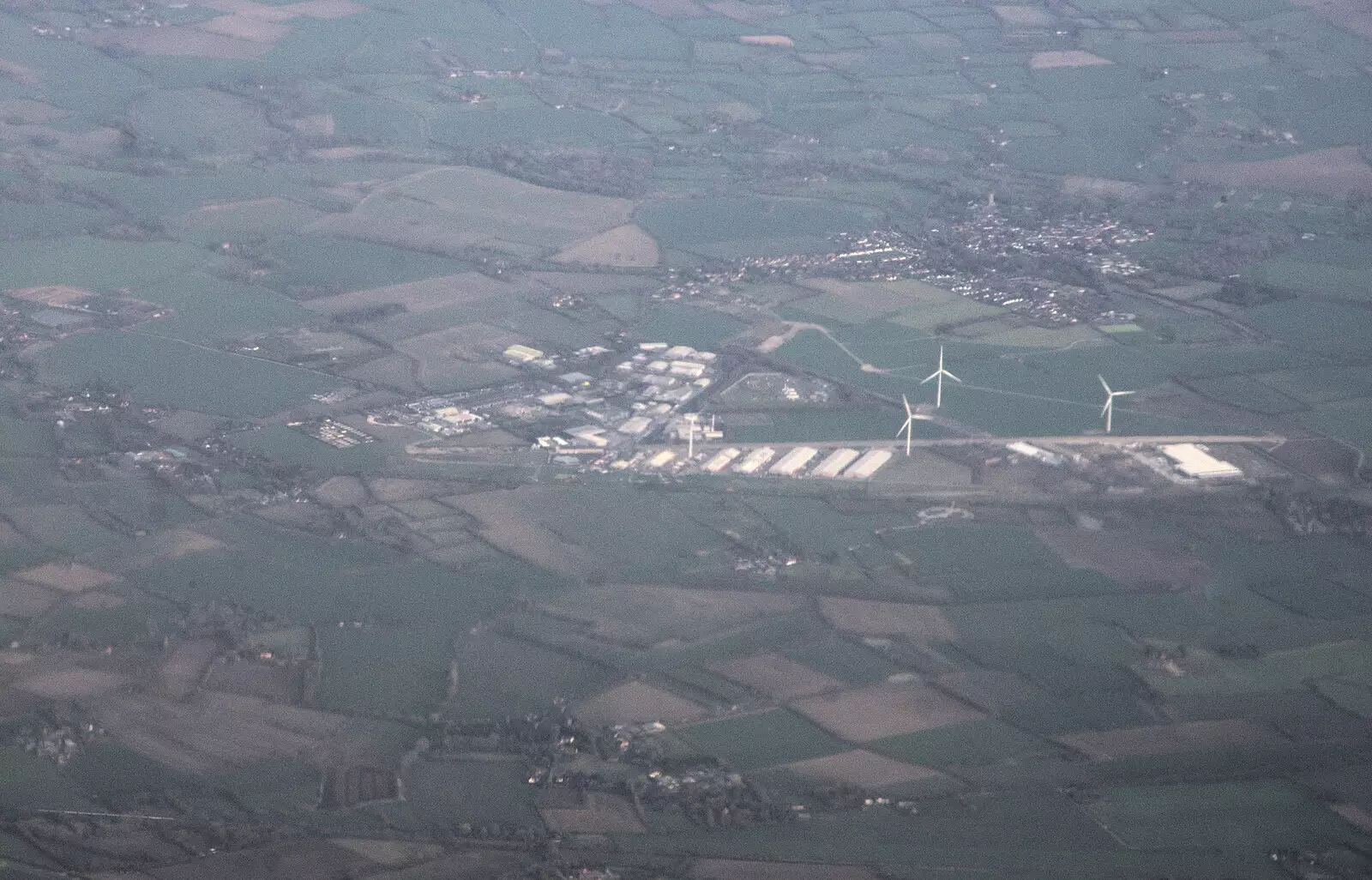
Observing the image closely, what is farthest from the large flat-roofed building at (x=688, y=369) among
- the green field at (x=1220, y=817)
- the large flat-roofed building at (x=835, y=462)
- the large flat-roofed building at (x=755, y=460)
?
the green field at (x=1220, y=817)

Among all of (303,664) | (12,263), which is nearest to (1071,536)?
(303,664)

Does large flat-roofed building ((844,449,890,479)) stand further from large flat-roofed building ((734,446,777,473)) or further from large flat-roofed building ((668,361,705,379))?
large flat-roofed building ((668,361,705,379))

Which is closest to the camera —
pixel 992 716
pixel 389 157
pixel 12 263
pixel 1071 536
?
pixel 992 716

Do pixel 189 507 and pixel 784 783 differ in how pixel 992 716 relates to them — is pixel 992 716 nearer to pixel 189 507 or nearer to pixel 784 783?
pixel 784 783

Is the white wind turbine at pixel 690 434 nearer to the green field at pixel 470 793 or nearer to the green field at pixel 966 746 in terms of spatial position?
the green field at pixel 966 746

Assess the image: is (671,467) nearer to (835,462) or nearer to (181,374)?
(835,462)

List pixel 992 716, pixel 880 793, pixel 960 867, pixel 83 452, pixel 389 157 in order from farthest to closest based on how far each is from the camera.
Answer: pixel 389 157 < pixel 83 452 < pixel 992 716 < pixel 880 793 < pixel 960 867
